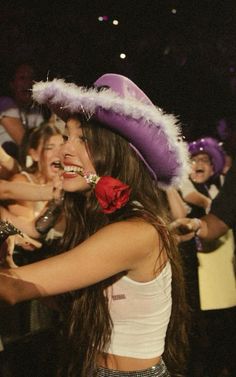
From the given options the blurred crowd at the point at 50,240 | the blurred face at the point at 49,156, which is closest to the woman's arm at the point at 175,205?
the blurred crowd at the point at 50,240

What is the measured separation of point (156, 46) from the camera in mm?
8555

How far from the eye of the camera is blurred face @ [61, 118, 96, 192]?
224 cm

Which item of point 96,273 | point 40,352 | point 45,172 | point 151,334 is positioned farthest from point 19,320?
point 96,273

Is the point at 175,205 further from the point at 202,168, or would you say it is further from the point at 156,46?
the point at 156,46

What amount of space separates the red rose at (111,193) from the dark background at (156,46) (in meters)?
5.22

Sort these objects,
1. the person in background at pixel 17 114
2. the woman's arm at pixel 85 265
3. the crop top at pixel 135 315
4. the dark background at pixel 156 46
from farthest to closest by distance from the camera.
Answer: the dark background at pixel 156 46 < the person in background at pixel 17 114 < the crop top at pixel 135 315 < the woman's arm at pixel 85 265

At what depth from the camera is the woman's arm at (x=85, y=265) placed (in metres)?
1.81

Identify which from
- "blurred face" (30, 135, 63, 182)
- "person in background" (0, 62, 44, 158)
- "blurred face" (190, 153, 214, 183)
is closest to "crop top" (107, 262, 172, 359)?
"blurred face" (30, 135, 63, 182)

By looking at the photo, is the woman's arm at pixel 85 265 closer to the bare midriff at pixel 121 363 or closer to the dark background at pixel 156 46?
the bare midriff at pixel 121 363

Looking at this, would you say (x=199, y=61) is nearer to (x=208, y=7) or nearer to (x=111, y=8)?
(x=208, y=7)

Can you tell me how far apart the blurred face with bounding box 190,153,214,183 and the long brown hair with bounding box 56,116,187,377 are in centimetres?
338

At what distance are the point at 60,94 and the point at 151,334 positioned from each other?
1.10m

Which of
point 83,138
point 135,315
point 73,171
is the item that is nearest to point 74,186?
point 73,171

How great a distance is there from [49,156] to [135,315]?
2512 mm
